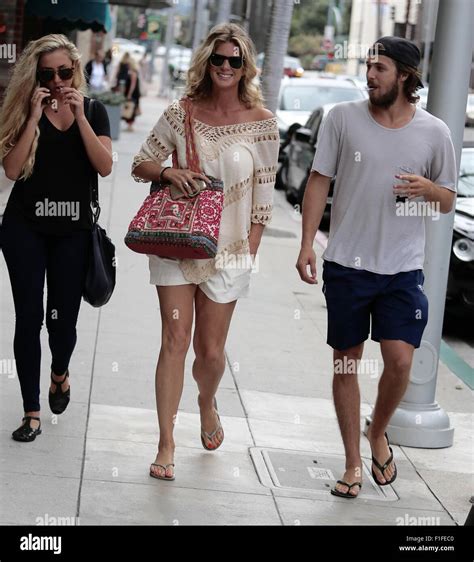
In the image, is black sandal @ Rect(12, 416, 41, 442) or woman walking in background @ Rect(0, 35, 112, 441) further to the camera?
black sandal @ Rect(12, 416, 41, 442)

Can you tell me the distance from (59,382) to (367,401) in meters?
2.28

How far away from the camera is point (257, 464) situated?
600 cm

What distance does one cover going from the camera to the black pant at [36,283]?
18.7ft

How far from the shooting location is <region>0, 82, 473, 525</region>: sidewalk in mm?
5203

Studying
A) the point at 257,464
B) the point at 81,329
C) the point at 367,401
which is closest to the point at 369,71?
the point at 257,464

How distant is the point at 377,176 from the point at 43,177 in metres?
1.58

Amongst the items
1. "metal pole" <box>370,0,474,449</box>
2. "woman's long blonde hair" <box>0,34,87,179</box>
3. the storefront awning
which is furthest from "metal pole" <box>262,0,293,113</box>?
"woman's long blonde hair" <box>0,34,87,179</box>

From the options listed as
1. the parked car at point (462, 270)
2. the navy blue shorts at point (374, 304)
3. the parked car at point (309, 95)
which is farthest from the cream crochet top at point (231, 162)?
the parked car at point (309, 95)

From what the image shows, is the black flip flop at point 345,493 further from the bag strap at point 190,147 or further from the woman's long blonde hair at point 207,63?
the woman's long blonde hair at point 207,63

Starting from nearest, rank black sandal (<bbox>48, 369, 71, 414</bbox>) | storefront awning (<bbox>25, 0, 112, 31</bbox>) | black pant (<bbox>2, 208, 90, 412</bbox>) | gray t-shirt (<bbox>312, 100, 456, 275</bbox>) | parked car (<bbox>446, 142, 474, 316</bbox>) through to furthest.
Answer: gray t-shirt (<bbox>312, 100, 456, 275</bbox>)
black pant (<bbox>2, 208, 90, 412</bbox>)
black sandal (<bbox>48, 369, 71, 414</bbox>)
parked car (<bbox>446, 142, 474, 316</bbox>)
storefront awning (<bbox>25, 0, 112, 31</bbox>)

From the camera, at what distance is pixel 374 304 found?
5.55 meters

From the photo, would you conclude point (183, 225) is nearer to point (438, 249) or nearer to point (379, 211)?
point (379, 211)

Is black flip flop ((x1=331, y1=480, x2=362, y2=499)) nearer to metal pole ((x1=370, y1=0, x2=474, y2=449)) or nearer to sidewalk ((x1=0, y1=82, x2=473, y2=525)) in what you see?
sidewalk ((x1=0, y1=82, x2=473, y2=525))
